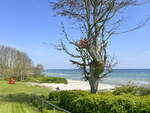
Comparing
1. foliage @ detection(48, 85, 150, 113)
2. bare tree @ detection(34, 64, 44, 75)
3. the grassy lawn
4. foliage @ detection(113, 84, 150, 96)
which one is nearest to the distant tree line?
bare tree @ detection(34, 64, 44, 75)

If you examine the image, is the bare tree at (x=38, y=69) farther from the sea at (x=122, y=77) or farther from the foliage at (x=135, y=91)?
the foliage at (x=135, y=91)

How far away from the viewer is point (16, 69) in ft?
122

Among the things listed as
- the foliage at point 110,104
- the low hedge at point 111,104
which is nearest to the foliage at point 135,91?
the foliage at point 110,104

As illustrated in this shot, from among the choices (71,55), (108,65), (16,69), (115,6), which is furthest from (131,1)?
(16,69)

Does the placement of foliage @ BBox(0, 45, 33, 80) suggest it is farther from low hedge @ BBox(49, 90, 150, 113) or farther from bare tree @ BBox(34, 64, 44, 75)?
low hedge @ BBox(49, 90, 150, 113)

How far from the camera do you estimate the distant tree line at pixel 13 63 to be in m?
35.9

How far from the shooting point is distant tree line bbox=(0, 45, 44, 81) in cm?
3594

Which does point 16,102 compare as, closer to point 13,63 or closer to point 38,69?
point 13,63

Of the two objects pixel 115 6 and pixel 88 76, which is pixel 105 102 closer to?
pixel 88 76

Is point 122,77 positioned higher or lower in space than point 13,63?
lower

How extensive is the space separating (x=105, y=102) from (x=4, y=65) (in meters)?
36.4

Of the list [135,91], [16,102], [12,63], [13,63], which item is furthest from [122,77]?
[16,102]

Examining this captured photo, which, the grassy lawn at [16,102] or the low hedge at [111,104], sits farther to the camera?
the grassy lawn at [16,102]

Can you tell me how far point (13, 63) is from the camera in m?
38.1
